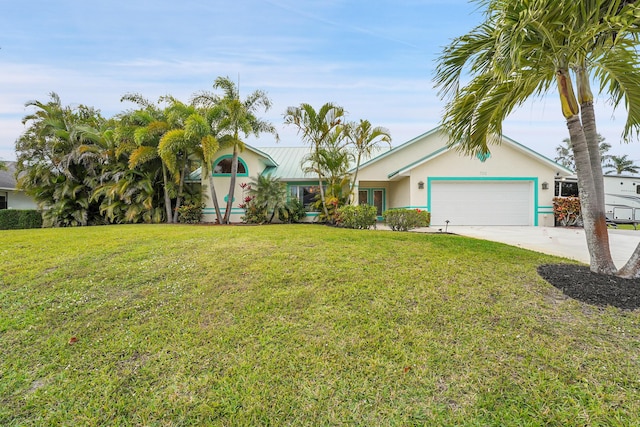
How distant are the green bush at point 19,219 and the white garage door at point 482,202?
69.6 feet

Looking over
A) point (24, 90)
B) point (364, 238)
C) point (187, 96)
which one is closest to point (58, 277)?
point (364, 238)

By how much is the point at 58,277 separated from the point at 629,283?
9.03m

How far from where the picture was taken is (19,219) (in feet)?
50.9

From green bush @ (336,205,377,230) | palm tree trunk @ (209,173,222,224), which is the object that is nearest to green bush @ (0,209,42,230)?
palm tree trunk @ (209,173,222,224)

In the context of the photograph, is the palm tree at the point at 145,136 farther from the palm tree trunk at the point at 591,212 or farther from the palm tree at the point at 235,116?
the palm tree trunk at the point at 591,212

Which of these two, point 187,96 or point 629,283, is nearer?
point 629,283

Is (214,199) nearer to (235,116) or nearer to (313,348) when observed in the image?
(235,116)

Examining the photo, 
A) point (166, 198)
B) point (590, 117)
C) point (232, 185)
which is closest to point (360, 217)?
point (232, 185)

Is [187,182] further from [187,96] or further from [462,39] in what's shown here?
[462,39]

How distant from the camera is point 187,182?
16141 mm

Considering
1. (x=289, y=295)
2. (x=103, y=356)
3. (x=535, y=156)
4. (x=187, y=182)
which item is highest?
(x=535, y=156)

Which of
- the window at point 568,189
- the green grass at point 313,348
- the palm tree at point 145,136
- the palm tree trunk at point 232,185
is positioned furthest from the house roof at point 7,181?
the window at point 568,189

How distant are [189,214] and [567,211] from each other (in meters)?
18.5

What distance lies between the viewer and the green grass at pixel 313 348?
235cm
